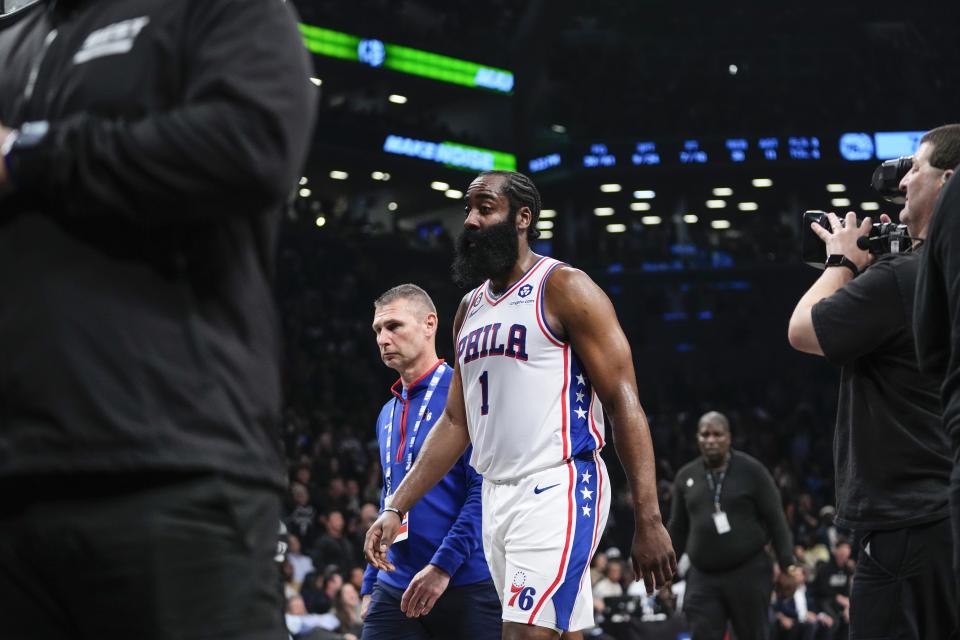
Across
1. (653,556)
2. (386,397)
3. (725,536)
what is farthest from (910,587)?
(386,397)

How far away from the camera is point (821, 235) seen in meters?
4.74

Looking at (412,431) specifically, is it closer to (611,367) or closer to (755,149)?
(611,367)

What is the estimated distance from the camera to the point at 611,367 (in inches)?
191

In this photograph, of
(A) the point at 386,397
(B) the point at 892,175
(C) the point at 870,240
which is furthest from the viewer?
(A) the point at 386,397

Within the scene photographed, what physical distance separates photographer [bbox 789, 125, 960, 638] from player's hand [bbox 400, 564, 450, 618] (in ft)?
5.30

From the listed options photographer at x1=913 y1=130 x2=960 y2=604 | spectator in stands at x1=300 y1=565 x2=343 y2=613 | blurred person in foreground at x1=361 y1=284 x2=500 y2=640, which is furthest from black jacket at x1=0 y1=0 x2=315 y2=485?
spectator in stands at x1=300 y1=565 x2=343 y2=613

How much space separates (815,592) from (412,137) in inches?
845

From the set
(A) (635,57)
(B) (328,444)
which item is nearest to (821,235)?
(B) (328,444)

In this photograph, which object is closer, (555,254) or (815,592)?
(815,592)

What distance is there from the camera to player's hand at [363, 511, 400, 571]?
16.1 feet

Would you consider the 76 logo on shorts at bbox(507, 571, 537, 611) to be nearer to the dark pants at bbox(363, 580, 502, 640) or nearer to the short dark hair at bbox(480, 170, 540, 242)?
the dark pants at bbox(363, 580, 502, 640)

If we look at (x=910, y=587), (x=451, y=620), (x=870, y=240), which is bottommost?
(x=451, y=620)

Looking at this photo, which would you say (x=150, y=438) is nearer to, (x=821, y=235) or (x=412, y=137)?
(x=821, y=235)

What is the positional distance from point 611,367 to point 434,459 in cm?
92
